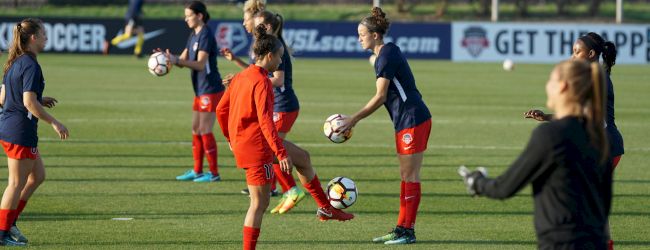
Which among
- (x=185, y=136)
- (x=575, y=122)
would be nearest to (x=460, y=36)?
(x=185, y=136)

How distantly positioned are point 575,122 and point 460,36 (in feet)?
111

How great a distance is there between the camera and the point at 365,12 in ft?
150

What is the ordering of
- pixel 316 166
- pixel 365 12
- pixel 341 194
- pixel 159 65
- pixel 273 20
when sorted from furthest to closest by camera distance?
pixel 365 12, pixel 316 166, pixel 159 65, pixel 273 20, pixel 341 194

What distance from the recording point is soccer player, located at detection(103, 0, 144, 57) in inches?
1448

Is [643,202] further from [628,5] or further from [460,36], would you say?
[628,5]

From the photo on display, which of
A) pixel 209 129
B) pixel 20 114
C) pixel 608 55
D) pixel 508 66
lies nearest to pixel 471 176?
pixel 608 55

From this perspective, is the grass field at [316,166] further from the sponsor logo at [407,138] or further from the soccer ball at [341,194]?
the sponsor logo at [407,138]

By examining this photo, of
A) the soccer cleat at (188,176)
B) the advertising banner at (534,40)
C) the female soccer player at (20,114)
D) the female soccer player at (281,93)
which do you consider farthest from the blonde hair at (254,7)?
the advertising banner at (534,40)

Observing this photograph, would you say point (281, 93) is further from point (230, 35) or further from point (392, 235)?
point (230, 35)

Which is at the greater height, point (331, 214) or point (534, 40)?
point (331, 214)

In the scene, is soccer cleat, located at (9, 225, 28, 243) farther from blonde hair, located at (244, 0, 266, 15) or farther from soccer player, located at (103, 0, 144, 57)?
soccer player, located at (103, 0, 144, 57)

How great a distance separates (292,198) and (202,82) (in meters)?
3.57

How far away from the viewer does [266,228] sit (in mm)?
10055

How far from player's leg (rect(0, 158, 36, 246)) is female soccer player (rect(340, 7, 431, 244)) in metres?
2.64
